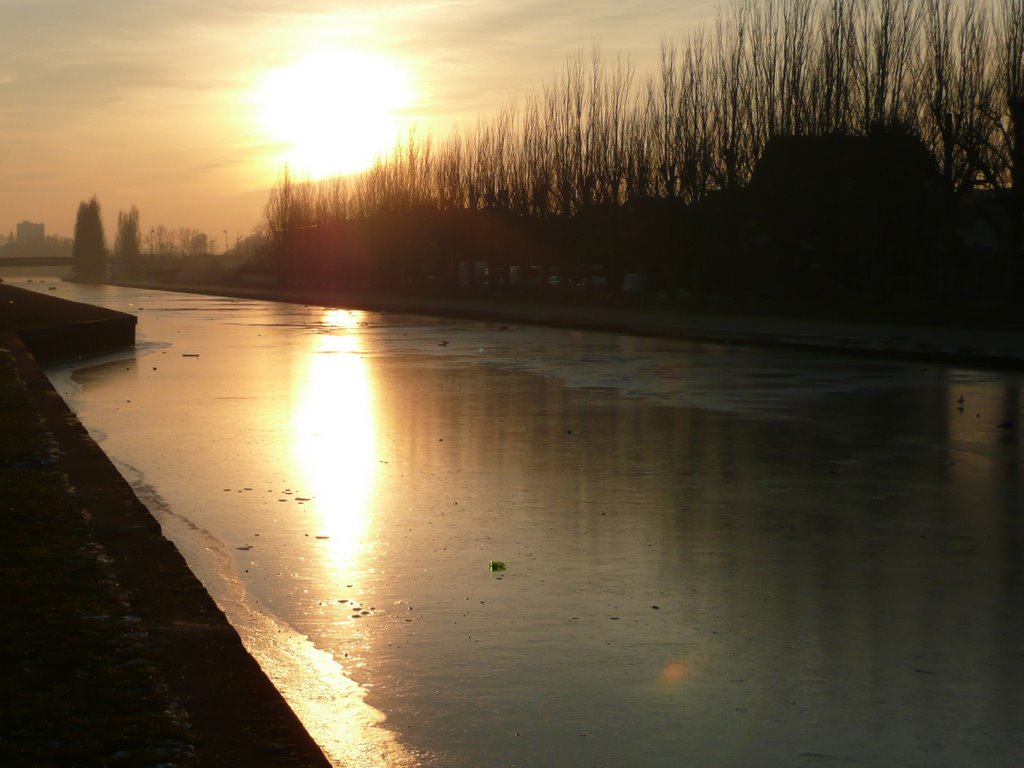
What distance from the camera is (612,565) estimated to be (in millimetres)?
7770

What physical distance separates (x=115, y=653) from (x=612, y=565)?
3.35 meters

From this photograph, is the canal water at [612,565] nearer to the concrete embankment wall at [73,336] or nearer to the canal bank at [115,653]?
the canal bank at [115,653]

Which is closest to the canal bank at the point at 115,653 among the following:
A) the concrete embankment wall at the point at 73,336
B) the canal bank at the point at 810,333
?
the concrete embankment wall at the point at 73,336

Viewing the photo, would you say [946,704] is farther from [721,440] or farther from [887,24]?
[887,24]

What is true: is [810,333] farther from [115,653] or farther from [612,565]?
[115,653]

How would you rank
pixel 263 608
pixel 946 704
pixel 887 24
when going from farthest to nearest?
pixel 887 24 → pixel 263 608 → pixel 946 704

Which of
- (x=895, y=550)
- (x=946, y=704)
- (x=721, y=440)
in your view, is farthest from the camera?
(x=721, y=440)

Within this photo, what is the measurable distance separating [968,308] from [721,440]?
1089 inches

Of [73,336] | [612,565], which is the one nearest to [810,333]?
[73,336]

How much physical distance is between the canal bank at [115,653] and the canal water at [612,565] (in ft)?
1.39

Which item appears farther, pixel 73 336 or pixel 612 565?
pixel 73 336

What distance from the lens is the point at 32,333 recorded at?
2539cm

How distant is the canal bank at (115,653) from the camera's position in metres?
4.22

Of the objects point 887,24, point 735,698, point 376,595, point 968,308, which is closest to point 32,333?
point 376,595
